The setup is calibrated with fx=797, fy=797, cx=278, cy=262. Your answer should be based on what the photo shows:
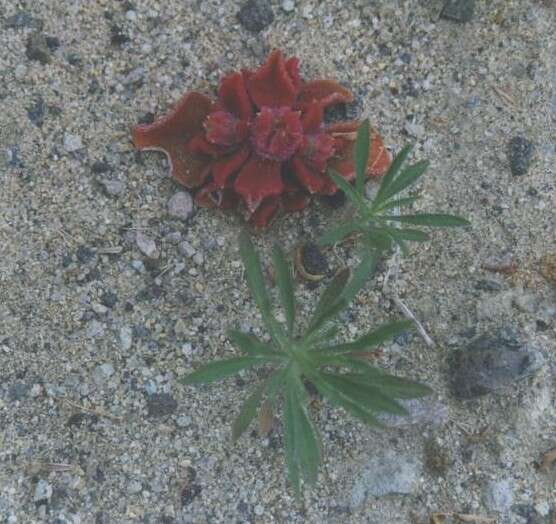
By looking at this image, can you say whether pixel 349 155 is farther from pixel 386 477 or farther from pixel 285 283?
pixel 386 477

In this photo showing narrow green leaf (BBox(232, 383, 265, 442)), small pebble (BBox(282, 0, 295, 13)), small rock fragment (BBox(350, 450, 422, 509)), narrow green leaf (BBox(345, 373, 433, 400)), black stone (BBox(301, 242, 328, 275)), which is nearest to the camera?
narrow green leaf (BBox(345, 373, 433, 400))

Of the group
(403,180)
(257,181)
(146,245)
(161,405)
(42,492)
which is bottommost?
(42,492)

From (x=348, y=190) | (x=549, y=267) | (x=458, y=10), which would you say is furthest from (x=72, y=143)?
(x=549, y=267)

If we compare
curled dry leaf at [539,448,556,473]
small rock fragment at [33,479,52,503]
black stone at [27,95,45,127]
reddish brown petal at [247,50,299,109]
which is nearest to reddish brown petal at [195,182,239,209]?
reddish brown petal at [247,50,299,109]

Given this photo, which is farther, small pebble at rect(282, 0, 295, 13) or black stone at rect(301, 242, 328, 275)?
small pebble at rect(282, 0, 295, 13)

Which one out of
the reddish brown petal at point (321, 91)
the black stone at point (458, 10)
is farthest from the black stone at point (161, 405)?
the black stone at point (458, 10)

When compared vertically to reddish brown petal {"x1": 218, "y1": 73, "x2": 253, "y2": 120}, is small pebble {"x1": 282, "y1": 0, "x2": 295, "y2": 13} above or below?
above

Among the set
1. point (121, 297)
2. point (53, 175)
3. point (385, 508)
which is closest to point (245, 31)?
point (53, 175)

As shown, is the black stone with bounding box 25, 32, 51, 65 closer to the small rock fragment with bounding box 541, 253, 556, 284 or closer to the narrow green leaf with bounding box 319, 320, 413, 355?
the narrow green leaf with bounding box 319, 320, 413, 355
